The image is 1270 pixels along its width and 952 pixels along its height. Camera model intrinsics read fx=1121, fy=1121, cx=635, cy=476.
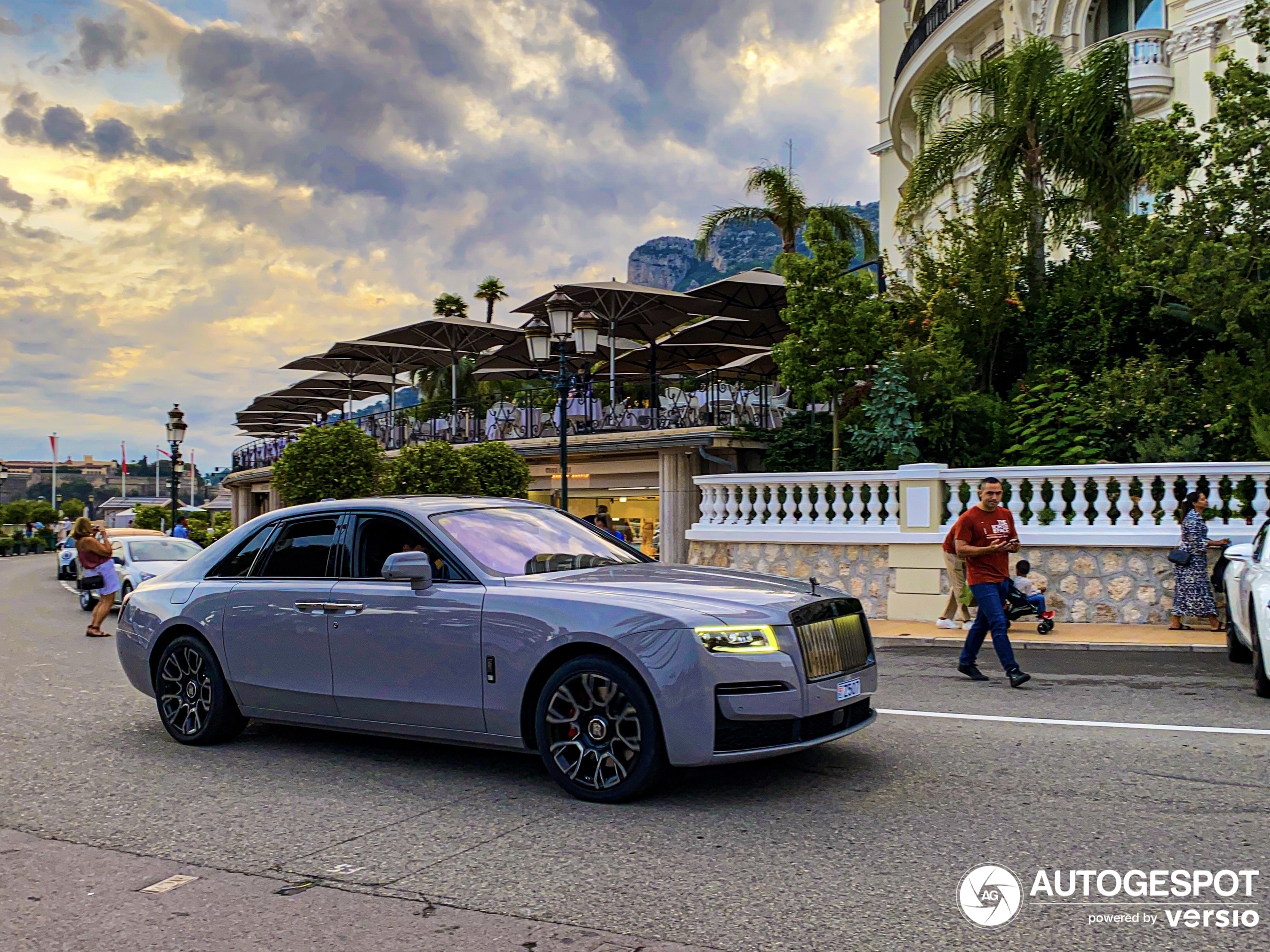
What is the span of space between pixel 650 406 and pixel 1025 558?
12.2 metres

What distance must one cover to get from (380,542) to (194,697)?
1708 millimetres

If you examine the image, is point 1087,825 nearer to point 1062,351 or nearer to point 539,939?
point 539,939

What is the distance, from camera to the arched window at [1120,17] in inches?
1065

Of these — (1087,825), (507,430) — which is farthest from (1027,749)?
(507,430)

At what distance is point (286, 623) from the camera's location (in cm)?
674

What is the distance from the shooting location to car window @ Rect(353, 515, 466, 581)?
6.59 metres

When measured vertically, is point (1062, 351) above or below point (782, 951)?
above

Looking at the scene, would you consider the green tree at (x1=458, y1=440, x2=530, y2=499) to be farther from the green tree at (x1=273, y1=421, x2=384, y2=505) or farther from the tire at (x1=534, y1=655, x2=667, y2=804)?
the tire at (x1=534, y1=655, x2=667, y2=804)

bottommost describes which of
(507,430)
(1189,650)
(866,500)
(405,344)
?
(1189,650)

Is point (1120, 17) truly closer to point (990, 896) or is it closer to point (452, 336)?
point (452, 336)

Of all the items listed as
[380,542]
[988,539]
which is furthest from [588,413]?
[380,542]

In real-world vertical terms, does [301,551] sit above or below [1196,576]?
above

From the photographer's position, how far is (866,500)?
15922 millimetres
